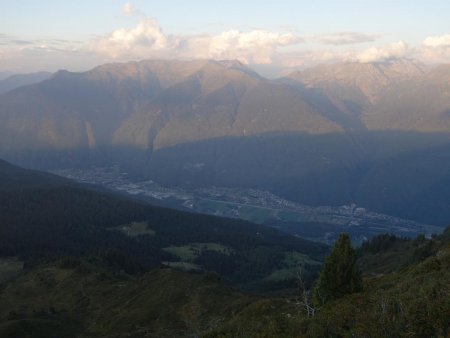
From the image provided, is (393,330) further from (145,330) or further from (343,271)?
(145,330)

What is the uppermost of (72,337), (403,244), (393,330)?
(393,330)

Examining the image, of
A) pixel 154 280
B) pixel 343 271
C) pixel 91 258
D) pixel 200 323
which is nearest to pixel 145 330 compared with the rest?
pixel 200 323

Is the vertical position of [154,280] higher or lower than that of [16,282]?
higher

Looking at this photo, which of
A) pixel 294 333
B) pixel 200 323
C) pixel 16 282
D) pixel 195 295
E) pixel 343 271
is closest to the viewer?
pixel 294 333

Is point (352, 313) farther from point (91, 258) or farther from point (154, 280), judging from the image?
point (91, 258)

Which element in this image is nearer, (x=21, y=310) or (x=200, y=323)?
(x=200, y=323)

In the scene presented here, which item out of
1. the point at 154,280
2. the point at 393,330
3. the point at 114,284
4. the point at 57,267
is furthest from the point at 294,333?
the point at 57,267

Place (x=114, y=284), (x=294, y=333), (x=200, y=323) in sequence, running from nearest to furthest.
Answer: (x=294, y=333) < (x=200, y=323) < (x=114, y=284)

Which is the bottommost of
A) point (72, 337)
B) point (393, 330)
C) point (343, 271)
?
point (72, 337)

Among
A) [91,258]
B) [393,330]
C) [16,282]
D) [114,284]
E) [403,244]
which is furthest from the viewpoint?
[403,244]
